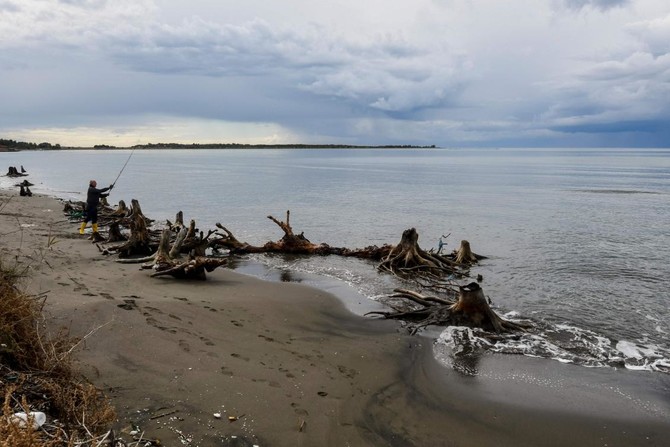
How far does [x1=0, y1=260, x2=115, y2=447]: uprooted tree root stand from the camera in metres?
3.91

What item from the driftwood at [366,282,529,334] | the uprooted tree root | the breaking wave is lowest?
the breaking wave

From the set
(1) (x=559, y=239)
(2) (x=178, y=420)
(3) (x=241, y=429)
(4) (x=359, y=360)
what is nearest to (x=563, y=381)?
(4) (x=359, y=360)

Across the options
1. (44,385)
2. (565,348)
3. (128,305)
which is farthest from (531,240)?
(44,385)

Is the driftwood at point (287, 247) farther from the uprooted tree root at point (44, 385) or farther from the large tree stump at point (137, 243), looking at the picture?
the uprooted tree root at point (44, 385)

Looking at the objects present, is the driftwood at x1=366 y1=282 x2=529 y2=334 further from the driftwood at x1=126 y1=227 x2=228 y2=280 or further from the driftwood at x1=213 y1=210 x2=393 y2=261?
the driftwood at x1=213 y1=210 x2=393 y2=261

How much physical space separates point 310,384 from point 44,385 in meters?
3.75

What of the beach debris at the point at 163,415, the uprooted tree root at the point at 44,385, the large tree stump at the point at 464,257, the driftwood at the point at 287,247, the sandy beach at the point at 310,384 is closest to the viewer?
the uprooted tree root at the point at 44,385

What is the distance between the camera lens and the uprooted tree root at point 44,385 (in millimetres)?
3910

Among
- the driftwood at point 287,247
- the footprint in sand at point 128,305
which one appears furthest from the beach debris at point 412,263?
the footprint in sand at point 128,305

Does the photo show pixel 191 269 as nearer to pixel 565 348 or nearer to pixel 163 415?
pixel 163 415

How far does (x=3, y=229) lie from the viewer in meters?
19.4

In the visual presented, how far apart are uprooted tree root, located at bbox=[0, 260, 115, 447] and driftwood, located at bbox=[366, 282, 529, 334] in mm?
7184

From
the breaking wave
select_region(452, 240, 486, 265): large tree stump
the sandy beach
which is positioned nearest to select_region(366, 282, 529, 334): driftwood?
the breaking wave

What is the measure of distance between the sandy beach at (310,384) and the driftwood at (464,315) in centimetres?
64
